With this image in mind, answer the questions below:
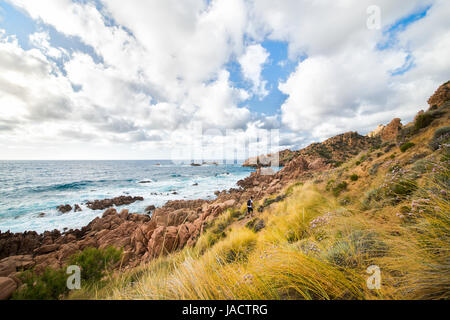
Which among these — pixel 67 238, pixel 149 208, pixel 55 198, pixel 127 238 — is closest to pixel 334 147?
pixel 149 208

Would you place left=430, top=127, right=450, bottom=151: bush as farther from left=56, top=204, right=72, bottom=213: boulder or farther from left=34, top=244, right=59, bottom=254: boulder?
left=56, top=204, right=72, bottom=213: boulder

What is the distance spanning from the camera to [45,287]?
2.61 metres

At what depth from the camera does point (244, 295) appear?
1642mm

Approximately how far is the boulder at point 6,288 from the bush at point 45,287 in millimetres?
1196

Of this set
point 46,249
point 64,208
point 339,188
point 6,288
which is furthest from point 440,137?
point 64,208

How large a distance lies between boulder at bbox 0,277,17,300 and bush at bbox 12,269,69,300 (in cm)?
120

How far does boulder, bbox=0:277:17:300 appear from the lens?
11.0ft

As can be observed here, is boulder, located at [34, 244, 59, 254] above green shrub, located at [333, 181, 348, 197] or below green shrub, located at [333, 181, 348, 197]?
below

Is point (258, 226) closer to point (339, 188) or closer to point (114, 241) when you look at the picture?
point (339, 188)

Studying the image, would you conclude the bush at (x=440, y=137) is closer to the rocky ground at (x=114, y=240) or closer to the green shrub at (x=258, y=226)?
the rocky ground at (x=114, y=240)

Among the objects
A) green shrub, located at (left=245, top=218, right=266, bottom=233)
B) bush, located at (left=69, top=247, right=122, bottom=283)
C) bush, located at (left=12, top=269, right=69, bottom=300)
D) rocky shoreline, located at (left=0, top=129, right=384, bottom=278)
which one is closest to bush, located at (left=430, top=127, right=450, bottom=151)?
green shrub, located at (left=245, top=218, right=266, bottom=233)

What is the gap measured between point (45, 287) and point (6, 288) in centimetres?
222

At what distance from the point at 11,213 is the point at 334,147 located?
6035 cm
